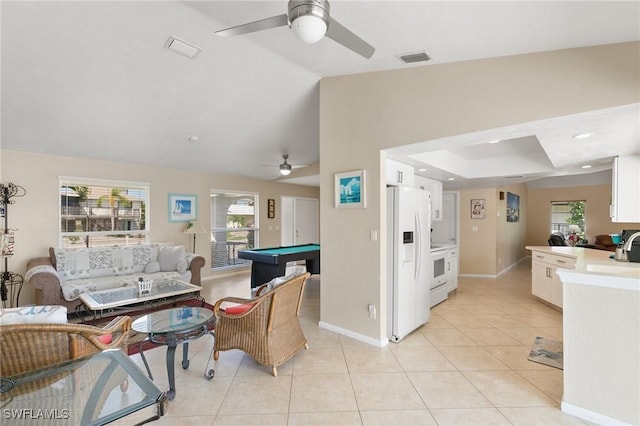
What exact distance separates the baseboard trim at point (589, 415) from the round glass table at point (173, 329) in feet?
8.62

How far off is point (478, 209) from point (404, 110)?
4776 mm

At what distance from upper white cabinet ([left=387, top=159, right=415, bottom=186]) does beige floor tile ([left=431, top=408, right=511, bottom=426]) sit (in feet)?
7.36

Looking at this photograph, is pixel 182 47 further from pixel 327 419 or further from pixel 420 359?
pixel 420 359

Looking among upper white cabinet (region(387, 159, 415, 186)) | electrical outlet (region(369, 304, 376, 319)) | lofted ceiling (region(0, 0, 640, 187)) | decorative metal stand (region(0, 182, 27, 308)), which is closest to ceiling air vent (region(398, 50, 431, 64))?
lofted ceiling (region(0, 0, 640, 187))

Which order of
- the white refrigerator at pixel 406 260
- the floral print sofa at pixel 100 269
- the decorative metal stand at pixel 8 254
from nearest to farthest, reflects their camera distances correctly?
1. the white refrigerator at pixel 406 260
2. the floral print sofa at pixel 100 269
3. the decorative metal stand at pixel 8 254

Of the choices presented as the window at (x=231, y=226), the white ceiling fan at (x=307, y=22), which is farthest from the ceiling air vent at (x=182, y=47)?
the window at (x=231, y=226)

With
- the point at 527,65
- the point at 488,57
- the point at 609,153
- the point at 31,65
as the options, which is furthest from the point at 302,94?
the point at 609,153

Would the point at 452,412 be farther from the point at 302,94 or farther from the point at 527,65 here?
→ the point at 302,94

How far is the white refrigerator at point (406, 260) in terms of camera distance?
325 cm

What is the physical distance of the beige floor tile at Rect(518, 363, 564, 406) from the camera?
227 centimetres

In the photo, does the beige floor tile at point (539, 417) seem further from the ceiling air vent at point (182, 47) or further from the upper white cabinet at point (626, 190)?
the ceiling air vent at point (182, 47)

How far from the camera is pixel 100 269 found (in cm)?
475

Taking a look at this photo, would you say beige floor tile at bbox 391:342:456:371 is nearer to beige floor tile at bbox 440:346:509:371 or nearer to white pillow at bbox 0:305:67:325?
beige floor tile at bbox 440:346:509:371

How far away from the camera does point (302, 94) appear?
393cm
